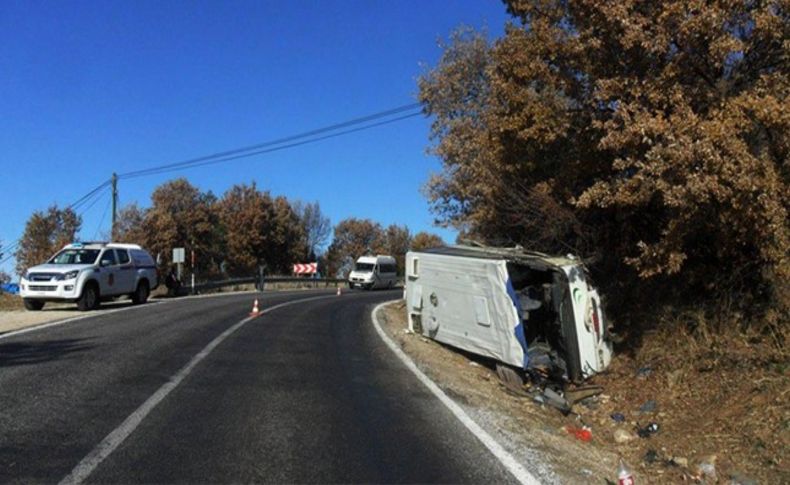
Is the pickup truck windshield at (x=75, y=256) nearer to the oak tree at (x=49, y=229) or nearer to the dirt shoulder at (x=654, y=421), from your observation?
the dirt shoulder at (x=654, y=421)

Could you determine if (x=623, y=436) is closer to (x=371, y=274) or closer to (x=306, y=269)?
(x=371, y=274)

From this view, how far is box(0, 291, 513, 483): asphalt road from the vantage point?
5.48m

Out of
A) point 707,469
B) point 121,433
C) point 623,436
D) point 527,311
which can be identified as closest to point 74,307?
point 527,311

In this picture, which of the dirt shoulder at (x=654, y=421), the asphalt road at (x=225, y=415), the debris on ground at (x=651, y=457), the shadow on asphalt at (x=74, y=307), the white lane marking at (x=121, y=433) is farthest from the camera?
the shadow on asphalt at (x=74, y=307)

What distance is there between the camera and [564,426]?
8.39 meters

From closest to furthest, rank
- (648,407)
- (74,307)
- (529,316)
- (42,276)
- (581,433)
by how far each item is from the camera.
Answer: (581,433) < (648,407) < (529,316) < (42,276) < (74,307)

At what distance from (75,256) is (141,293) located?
2578mm

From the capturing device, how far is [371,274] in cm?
4759

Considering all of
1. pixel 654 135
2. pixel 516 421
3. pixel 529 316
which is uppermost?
pixel 654 135

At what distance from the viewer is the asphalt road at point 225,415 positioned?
5.48 meters

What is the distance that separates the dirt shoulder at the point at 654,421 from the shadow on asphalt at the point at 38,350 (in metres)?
5.60

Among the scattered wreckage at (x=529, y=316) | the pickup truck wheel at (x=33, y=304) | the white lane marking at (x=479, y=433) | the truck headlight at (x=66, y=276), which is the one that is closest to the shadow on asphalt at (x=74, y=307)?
the pickup truck wheel at (x=33, y=304)

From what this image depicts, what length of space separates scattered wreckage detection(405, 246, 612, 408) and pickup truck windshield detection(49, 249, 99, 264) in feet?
41.4

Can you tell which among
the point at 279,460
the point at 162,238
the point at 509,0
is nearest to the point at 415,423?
the point at 279,460
